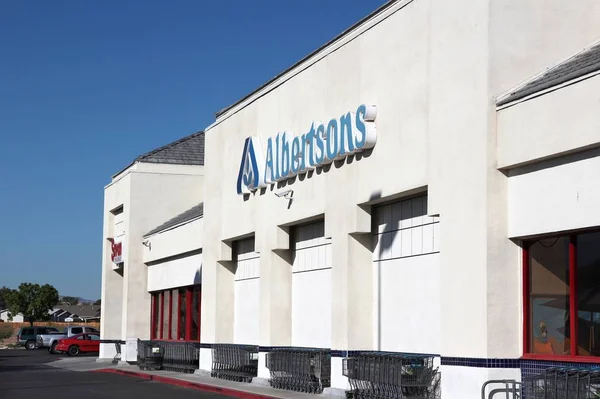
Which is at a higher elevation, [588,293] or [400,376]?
[588,293]

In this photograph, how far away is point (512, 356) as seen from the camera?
54.9 ft

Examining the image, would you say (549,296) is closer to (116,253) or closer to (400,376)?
(400,376)

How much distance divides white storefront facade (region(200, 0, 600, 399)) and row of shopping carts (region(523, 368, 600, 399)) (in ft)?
3.16

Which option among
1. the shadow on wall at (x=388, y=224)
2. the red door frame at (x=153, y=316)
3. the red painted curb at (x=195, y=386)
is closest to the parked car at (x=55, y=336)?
the red door frame at (x=153, y=316)

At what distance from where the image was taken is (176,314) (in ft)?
134

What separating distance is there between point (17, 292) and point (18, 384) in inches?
4107

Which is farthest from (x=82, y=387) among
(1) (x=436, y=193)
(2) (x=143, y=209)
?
(2) (x=143, y=209)

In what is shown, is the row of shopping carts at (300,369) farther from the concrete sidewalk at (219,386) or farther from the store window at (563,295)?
the store window at (563,295)

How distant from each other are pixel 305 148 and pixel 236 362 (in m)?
8.22

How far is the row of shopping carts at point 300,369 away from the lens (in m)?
24.1

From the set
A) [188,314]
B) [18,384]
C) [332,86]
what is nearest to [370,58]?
[332,86]

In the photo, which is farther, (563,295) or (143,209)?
(143,209)

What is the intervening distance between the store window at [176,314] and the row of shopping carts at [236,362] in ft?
21.5

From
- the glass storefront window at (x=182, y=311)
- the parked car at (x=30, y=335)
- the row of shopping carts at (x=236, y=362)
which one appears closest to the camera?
the row of shopping carts at (x=236, y=362)
